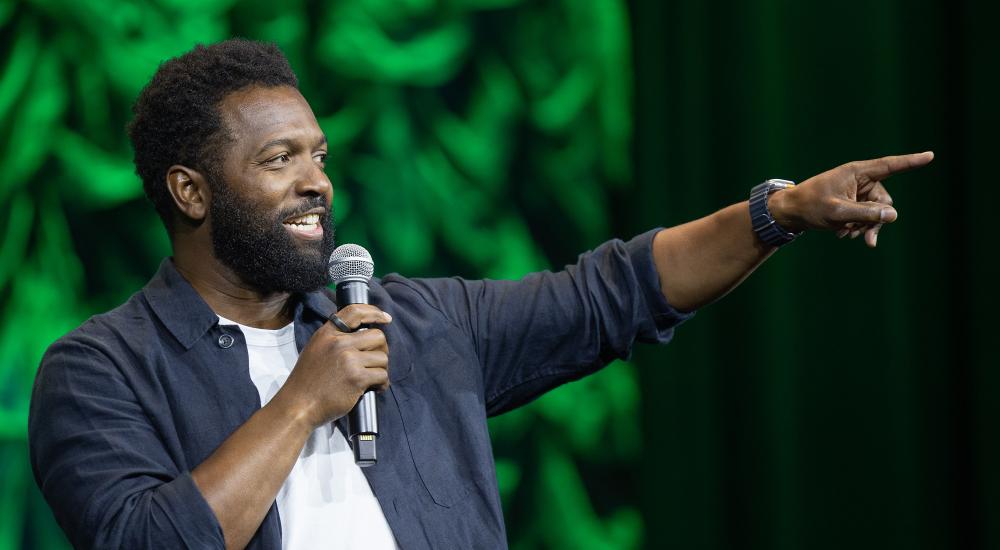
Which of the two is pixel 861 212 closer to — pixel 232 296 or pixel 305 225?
pixel 305 225

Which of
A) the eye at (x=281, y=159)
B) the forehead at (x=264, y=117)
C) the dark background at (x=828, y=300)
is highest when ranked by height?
the forehead at (x=264, y=117)

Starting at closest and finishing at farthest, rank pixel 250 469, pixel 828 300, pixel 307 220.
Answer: pixel 250 469 → pixel 307 220 → pixel 828 300

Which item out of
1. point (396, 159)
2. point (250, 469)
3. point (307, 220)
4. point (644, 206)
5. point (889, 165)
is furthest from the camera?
point (644, 206)

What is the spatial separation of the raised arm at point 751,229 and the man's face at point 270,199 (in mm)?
506

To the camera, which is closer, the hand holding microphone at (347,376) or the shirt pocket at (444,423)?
the hand holding microphone at (347,376)

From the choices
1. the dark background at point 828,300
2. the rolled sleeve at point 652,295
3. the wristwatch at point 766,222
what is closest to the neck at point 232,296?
the rolled sleeve at point 652,295

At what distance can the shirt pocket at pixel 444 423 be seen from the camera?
1552 millimetres

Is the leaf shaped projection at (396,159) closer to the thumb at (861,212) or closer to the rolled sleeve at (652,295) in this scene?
the rolled sleeve at (652,295)

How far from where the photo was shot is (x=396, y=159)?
2689mm

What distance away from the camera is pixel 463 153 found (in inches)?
109

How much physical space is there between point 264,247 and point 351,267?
0.69 ft

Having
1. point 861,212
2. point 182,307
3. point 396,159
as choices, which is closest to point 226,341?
point 182,307

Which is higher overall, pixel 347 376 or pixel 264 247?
pixel 264 247

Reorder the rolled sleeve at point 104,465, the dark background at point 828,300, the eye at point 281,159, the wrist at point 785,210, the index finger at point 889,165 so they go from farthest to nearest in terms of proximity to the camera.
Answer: the dark background at point 828,300 < the eye at point 281,159 < the wrist at point 785,210 < the index finger at point 889,165 < the rolled sleeve at point 104,465
